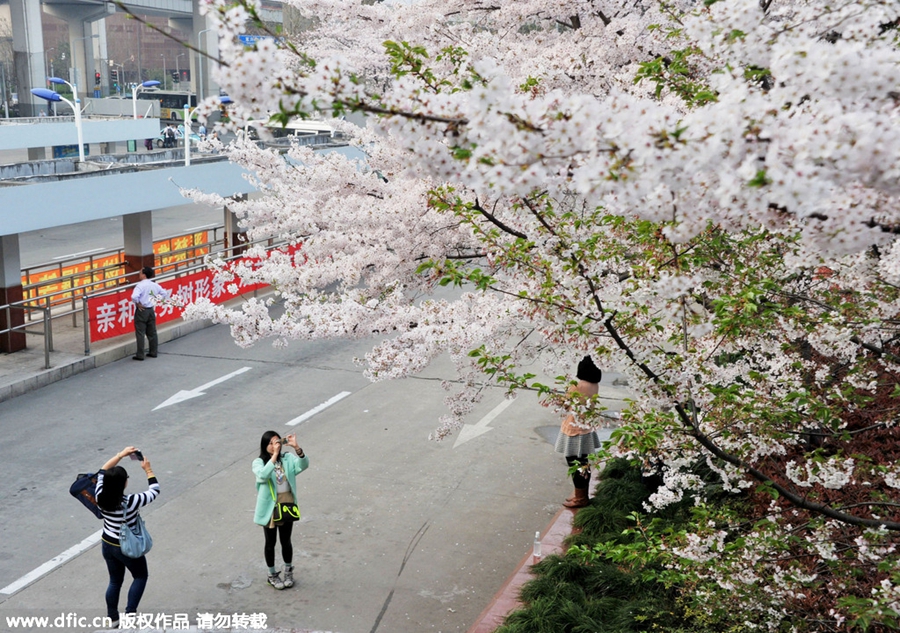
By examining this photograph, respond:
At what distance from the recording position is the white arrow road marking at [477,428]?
12663 mm

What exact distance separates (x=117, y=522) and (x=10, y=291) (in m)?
9.15

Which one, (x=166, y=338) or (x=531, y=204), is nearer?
(x=531, y=204)

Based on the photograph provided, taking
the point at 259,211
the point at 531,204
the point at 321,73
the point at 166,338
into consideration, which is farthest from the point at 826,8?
the point at 166,338

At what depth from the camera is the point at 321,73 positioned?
10.8 feet

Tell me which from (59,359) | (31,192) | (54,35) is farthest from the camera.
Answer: (54,35)

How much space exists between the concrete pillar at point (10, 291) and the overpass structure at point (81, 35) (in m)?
23.7

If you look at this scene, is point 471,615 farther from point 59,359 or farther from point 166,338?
point 166,338

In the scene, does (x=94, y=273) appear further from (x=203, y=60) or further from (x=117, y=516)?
(x=203, y=60)

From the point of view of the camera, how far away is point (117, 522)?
7297 millimetres

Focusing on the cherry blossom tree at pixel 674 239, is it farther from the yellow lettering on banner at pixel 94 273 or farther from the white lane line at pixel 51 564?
the yellow lettering on banner at pixel 94 273

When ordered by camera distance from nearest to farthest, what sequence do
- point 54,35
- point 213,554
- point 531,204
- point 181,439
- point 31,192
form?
point 531,204 → point 213,554 → point 181,439 → point 31,192 → point 54,35

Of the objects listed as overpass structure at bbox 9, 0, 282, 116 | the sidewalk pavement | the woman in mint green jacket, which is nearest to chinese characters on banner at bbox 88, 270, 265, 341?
the sidewalk pavement

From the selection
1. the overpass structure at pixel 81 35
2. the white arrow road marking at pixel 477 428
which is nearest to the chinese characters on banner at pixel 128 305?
the white arrow road marking at pixel 477 428

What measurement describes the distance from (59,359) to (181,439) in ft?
13.2
